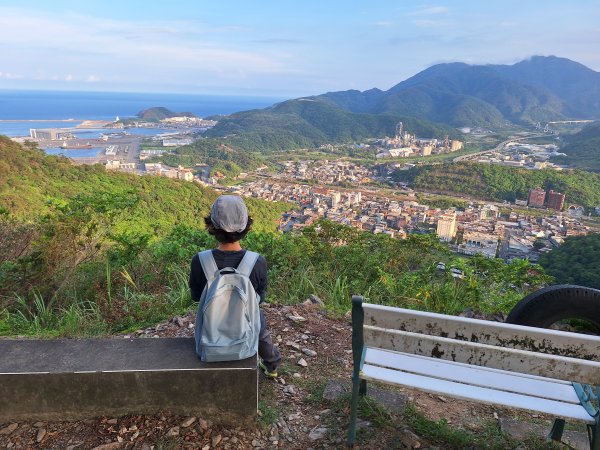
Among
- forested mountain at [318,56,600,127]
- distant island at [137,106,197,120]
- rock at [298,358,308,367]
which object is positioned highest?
forested mountain at [318,56,600,127]

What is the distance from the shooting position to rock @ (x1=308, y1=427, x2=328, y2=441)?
1962 mm

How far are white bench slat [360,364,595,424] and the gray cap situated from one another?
86 centimetres

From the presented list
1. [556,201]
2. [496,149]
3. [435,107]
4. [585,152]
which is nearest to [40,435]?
[556,201]

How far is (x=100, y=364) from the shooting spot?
1921 mm

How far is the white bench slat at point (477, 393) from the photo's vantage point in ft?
5.15

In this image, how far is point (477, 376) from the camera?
5.78ft

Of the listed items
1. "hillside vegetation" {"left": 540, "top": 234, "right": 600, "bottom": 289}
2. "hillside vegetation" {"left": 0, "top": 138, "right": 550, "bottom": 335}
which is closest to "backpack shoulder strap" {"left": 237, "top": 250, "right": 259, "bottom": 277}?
"hillside vegetation" {"left": 0, "top": 138, "right": 550, "bottom": 335}

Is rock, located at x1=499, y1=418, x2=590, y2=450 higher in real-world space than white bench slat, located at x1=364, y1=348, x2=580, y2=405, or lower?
lower

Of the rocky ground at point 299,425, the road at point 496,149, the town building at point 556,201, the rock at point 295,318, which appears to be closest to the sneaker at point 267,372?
the rocky ground at point 299,425

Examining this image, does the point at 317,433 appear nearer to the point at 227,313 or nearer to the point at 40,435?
the point at 227,313

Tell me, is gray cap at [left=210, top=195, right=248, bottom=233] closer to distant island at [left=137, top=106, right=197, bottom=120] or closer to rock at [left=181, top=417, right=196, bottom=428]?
rock at [left=181, top=417, right=196, bottom=428]

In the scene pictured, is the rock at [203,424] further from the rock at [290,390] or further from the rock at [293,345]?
the rock at [293,345]

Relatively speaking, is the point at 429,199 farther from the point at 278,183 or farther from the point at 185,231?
the point at 185,231

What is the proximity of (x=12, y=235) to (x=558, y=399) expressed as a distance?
5924 mm
